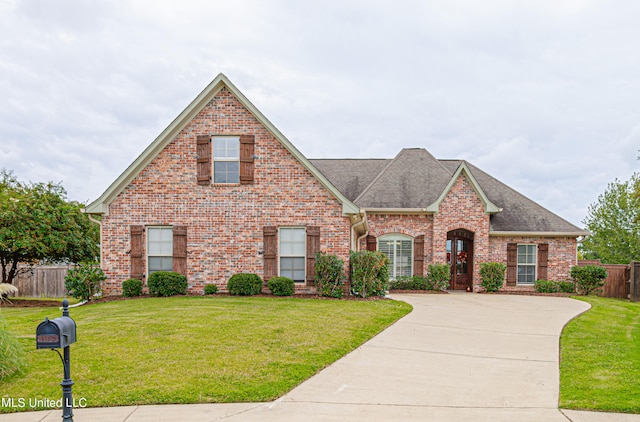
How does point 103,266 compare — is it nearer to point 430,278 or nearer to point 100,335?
point 100,335

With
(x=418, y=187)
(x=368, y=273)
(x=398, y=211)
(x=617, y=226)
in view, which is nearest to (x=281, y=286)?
(x=368, y=273)

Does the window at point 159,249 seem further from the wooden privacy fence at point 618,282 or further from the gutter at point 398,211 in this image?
the wooden privacy fence at point 618,282

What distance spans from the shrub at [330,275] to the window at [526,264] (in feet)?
30.9

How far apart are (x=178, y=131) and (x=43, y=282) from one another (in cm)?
1198

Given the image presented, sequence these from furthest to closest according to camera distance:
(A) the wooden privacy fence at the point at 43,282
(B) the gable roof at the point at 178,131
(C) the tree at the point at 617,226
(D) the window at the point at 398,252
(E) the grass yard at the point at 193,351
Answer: (C) the tree at the point at 617,226, (A) the wooden privacy fence at the point at 43,282, (D) the window at the point at 398,252, (B) the gable roof at the point at 178,131, (E) the grass yard at the point at 193,351

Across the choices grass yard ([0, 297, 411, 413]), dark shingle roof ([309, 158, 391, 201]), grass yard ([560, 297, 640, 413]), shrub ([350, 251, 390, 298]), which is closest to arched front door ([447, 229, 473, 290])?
dark shingle roof ([309, 158, 391, 201])

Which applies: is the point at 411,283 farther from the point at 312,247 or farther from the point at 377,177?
the point at 312,247

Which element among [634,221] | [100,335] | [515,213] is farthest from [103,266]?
[634,221]

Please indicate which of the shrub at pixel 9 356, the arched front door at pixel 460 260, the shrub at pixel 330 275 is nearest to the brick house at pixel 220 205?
the shrub at pixel 330 275

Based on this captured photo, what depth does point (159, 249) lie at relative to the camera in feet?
52.1

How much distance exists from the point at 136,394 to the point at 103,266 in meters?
11.0

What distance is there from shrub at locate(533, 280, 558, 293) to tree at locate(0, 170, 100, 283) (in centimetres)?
1780

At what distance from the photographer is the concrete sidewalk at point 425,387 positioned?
5289 millimetres

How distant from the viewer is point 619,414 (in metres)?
5.39
